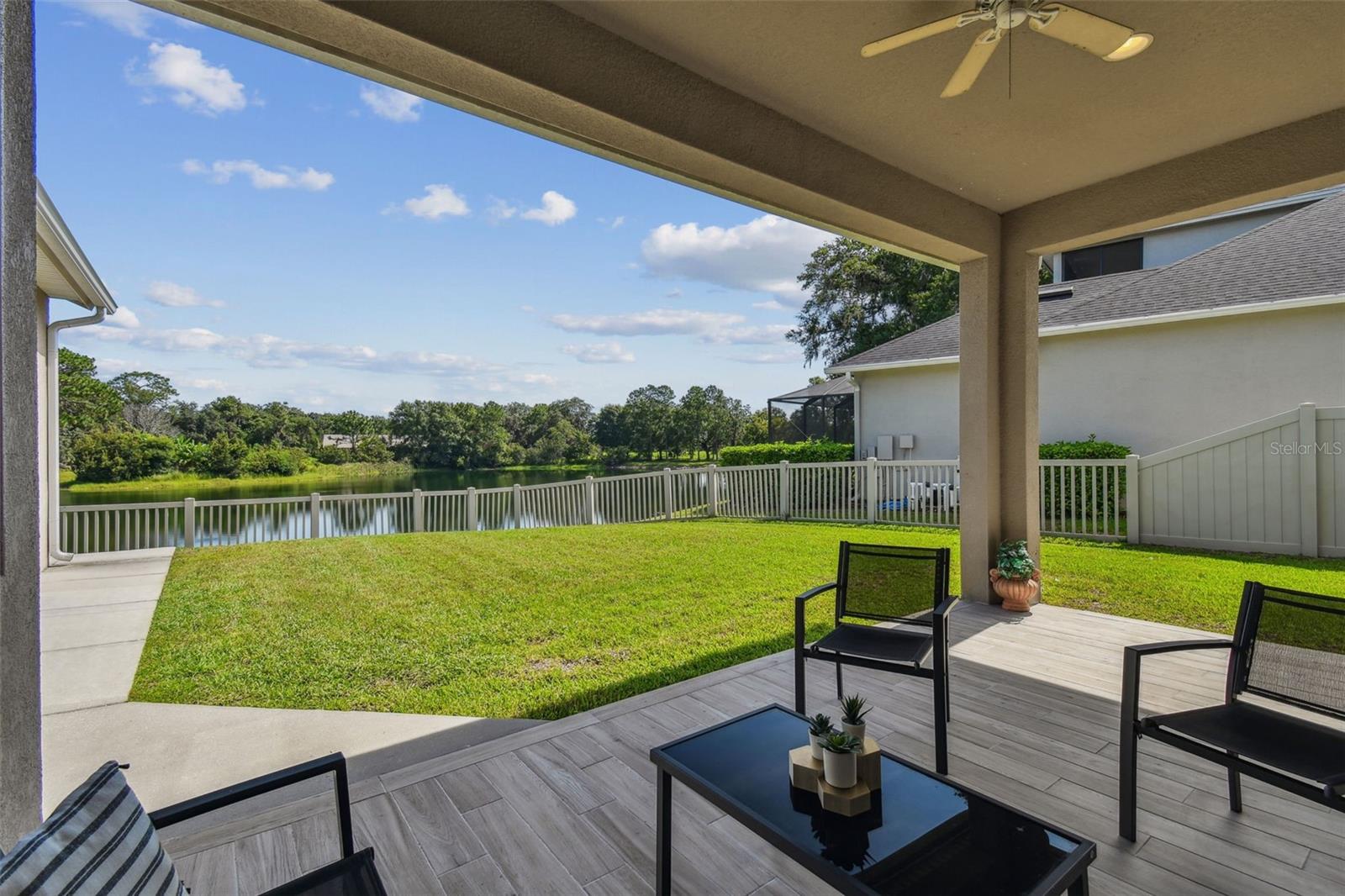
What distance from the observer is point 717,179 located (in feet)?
10.6

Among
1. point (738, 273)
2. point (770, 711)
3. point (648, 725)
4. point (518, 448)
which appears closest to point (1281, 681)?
point (770, 711)

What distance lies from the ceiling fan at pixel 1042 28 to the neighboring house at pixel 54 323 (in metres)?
5.85

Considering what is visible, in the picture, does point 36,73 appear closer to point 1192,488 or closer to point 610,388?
point 1192,488

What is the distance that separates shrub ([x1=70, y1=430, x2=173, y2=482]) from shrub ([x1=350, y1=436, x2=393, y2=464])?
4.47 m

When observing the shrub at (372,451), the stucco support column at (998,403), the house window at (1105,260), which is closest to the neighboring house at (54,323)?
the stucco support column at (998,403)

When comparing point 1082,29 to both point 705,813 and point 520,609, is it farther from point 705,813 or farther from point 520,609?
point 520,609

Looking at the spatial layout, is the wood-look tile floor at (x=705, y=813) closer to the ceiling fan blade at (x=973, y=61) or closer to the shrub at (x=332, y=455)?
the ceiling fan blade at (x=973, y=61)

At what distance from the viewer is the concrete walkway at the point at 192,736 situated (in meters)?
2.67

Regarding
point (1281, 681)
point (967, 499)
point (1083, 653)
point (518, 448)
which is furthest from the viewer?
point (518, 448)

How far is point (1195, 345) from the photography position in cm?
823

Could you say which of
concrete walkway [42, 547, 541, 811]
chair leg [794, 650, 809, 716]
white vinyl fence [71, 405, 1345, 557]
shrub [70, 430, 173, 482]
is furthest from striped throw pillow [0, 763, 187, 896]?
shrub [70, 430, 173, 482]

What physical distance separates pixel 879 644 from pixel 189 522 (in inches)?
343

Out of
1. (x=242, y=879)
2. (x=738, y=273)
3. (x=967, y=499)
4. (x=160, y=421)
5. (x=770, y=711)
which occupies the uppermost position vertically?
(x=738, y=273)

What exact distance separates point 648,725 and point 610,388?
28.5m
